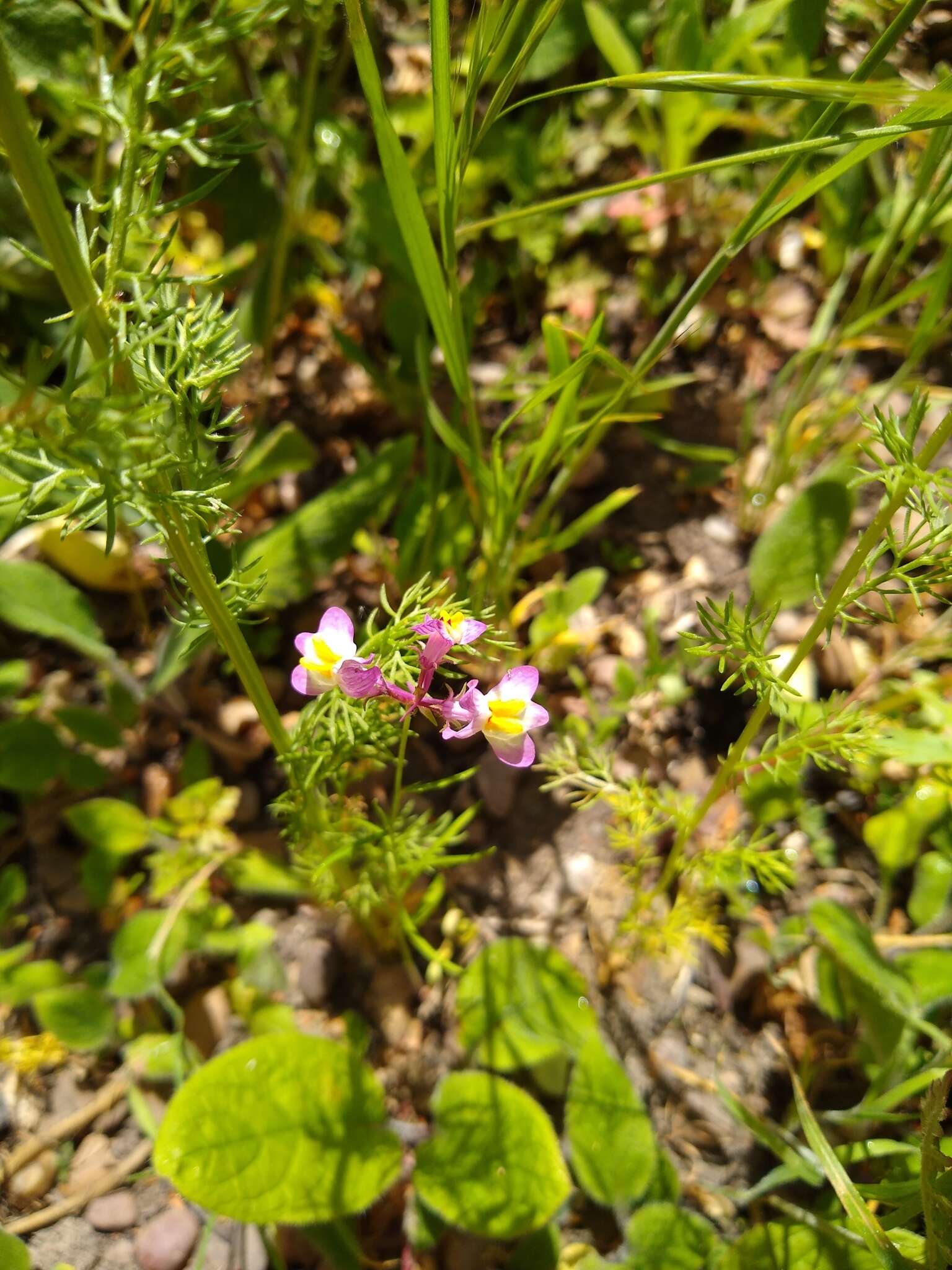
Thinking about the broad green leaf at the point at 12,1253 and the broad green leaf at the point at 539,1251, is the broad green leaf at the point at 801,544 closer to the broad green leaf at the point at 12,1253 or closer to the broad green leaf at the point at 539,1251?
the broad green leaf at the point at 539,1251

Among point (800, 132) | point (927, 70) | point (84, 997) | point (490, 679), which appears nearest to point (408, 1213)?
point (84, 997)

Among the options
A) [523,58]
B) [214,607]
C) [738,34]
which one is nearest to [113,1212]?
[214,607]

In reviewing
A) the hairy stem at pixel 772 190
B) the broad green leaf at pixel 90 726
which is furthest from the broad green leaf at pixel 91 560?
the hairy stem at pixel 772 190

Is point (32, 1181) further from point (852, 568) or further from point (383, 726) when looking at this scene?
point (852, 568)

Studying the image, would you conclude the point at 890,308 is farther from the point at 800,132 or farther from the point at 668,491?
the point at 668,491

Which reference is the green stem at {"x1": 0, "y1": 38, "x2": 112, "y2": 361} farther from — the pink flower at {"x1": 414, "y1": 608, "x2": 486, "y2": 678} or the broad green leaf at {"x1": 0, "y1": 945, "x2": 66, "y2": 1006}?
the broad green leaf at {"x1": 0, "y1": 945, "x2": 66, "y2": 1006}
